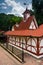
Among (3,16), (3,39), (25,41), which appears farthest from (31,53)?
(3,16)

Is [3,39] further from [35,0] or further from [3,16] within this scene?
[3,16]

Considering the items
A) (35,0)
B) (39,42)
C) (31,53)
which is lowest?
(31,53)

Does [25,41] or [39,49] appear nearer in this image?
[39,49]

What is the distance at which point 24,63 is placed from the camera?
12758 millimetres

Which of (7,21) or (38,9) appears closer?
(38,9)

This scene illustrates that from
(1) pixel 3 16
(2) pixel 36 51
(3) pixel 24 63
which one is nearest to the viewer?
(3) pixel 24 63

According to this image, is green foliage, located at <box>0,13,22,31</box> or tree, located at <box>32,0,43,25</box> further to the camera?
green foliage, located at <box>0,13,22,31</box>

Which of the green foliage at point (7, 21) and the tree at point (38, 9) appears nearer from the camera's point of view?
the tree at point (38, 9)

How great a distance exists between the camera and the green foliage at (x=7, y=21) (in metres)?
63.9

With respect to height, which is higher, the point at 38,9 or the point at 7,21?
the point at 38,9

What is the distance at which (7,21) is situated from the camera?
69312 millimetres

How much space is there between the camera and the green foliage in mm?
63875

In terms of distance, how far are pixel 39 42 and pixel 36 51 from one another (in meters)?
1.13

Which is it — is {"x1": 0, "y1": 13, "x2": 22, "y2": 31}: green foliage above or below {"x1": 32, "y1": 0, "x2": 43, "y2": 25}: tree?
below
